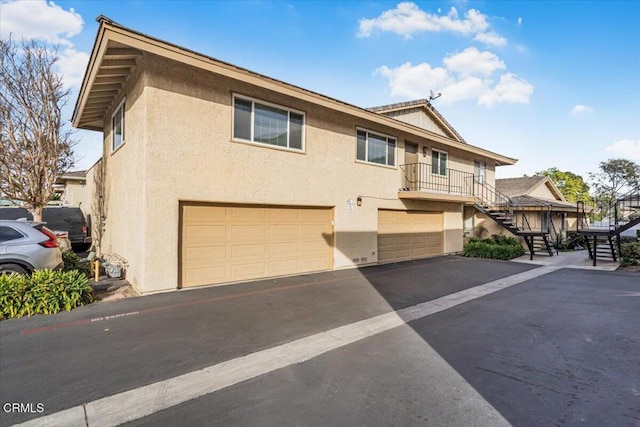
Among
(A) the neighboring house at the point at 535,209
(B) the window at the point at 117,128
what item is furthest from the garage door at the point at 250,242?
(A) the neighboring house at the point at 535,209

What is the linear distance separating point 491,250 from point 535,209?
19.9 ft

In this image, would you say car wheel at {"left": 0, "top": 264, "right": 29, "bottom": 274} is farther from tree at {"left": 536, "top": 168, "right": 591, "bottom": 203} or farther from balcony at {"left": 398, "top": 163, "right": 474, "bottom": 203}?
tree at {"left": 536, "top": 168, "right": 591, "bottom": 203}

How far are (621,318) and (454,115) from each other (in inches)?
568

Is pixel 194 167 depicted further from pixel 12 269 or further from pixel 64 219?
pixel 64 219

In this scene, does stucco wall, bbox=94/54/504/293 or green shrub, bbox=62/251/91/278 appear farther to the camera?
green shrub, bbox=62/251/91/278

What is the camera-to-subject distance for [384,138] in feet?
41.7

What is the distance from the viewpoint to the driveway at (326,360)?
3.11m

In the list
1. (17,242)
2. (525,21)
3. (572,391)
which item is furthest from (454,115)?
(17,242)

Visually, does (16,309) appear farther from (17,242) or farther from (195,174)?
(195,174)

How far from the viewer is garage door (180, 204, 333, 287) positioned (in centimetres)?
789

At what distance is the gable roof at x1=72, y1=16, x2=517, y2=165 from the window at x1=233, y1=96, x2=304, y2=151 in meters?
0.68

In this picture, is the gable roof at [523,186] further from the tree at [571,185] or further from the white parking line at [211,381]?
the white parking line at [211,381]

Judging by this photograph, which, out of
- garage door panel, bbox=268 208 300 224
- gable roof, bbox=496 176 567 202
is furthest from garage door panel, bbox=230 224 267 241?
gable roof, bbox=496 176 567 202

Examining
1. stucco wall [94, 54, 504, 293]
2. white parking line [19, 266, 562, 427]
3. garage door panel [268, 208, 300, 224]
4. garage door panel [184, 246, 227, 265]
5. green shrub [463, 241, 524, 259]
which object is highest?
stucco wall [94, 54, 504, 293]
